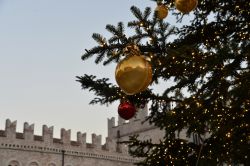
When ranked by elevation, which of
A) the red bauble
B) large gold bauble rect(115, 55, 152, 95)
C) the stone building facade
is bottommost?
the red bauble

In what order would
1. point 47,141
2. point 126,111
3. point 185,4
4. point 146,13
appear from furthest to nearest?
point 47,141 < point 146,13 < point 126,111 < point 185,4

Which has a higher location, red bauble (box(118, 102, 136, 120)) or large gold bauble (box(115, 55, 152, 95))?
large gold bauble (box(115, 55, 152, 95))

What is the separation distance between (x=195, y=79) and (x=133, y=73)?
2.02 m

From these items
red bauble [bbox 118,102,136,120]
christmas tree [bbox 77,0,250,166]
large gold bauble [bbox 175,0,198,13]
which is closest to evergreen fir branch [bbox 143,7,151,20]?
christmas tree [bbox 77,0,250,166]

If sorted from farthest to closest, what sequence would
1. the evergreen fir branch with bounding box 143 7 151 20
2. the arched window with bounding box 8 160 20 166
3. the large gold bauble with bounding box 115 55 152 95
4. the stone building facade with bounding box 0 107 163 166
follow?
the stone building facade with bounding box 0 107 163 166 → the arched window with bounding box 8 160 20 166 → the evergreen fir branch with bounding box 143 7 151 20 → the large gold bauble with bounding box 115 55 152 95

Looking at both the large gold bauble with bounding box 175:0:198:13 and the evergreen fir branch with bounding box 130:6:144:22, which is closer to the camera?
the large gold bauble with bounding box 175:0:198:13

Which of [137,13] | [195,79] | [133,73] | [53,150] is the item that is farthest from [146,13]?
[53,150]

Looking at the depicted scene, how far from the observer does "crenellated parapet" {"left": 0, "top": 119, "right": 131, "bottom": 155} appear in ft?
69.2

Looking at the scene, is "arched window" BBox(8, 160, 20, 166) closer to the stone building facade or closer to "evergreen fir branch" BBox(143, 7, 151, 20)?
the stone building facade

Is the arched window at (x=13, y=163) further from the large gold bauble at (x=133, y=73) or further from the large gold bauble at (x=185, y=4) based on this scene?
the large gold bauble at (x=133, y=73)

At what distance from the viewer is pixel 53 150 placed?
74.6 ft

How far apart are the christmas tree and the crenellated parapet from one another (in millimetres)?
17211

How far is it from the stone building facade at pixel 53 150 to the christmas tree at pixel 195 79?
56.5 ft

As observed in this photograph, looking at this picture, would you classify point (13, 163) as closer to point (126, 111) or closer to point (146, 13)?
point (146, 13)
